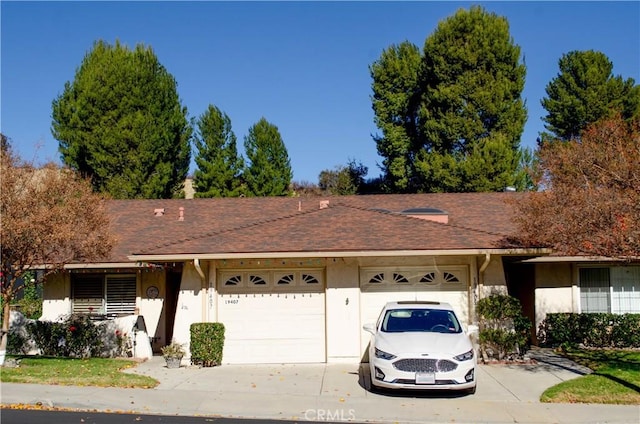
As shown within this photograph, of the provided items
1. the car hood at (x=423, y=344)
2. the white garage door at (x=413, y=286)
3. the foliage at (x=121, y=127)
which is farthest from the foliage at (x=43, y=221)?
the foliage at (x=121, y=127)

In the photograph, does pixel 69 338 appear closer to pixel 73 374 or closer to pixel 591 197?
pixel 73 374

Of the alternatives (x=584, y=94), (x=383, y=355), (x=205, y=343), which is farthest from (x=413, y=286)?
(x=584, y=94)

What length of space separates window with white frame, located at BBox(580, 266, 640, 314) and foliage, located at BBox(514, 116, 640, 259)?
5.35 metres

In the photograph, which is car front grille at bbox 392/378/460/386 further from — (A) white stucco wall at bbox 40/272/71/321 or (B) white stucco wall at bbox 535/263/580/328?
(A) white stucco wall at bbox 40/272/71/321

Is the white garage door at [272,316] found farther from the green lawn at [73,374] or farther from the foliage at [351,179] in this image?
the foliage at [351,179]

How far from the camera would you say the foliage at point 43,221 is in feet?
43.9

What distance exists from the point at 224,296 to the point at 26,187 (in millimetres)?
5395

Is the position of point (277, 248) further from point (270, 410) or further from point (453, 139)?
point (453, 139)

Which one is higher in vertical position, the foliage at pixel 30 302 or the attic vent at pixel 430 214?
the attic vent at pixel 430 214

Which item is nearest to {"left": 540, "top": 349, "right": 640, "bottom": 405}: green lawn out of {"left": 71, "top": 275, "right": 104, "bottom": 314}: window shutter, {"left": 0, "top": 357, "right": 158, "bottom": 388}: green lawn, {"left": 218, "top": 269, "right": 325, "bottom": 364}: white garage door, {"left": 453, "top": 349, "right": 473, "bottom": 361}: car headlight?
{"left": 453, "top": 349, "right": 473, "bottom": 361}: car headlight

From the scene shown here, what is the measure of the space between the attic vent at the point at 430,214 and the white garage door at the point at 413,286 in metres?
4.13

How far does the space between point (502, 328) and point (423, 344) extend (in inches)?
168

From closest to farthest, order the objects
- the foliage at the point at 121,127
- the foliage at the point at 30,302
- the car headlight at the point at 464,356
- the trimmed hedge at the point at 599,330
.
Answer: the car headlight at the point at 464,356 → the trimmed hedge at the point at 599,330 → the foliage at the point at 30,302 → the foliage at the point at 121,127

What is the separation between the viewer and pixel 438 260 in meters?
16.9
